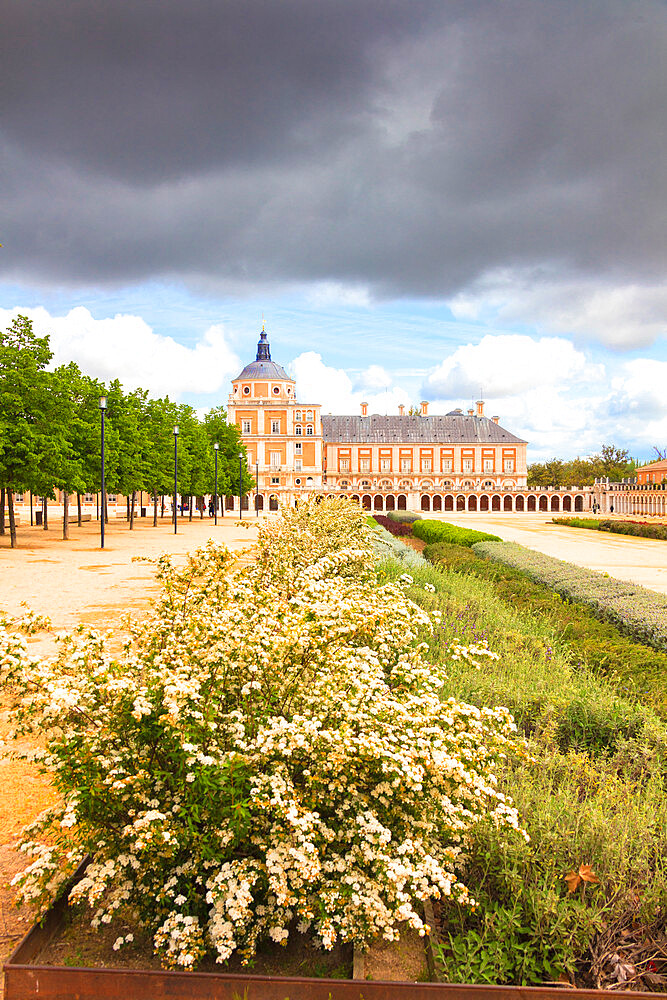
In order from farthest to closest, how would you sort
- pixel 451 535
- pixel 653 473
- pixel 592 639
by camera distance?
pixel 653 473, pixel 451 535, pixel 592 639

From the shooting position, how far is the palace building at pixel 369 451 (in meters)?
93.7

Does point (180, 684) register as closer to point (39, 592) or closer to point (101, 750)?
point (101, 750)

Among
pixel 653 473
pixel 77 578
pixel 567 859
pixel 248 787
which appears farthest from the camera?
pixel 653 473

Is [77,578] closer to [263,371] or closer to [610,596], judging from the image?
[610,596]

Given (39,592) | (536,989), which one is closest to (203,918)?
(536,989)

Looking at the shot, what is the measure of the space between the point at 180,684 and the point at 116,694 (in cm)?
52

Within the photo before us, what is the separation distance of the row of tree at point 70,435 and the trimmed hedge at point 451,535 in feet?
45.2

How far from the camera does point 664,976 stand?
9.11 ft

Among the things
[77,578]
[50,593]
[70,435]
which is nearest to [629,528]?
[70,435]

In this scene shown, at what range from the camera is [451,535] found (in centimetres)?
2239

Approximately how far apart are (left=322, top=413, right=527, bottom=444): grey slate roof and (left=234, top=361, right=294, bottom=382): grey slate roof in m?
10.9

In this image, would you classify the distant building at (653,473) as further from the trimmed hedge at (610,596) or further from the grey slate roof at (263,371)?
the trimmed hedge at (610,596)

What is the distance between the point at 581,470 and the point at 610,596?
122 metres

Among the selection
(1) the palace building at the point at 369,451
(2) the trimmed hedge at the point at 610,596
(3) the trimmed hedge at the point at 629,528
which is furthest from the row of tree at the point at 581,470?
(2) the trimmed hedge at the point at 610,596
